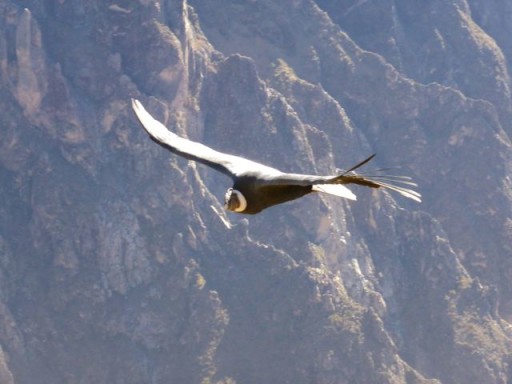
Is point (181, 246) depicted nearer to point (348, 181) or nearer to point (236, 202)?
point (236, 202)

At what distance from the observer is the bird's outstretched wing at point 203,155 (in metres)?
21.7

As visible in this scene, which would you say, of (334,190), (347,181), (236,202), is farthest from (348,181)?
(236,202)

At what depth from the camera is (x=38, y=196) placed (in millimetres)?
147000

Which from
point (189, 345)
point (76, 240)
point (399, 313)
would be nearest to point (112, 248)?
point (76, 240)

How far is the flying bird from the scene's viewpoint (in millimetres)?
18938

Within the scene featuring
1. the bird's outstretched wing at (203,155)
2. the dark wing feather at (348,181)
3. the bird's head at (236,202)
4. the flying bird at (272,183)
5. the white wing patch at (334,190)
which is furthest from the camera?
the bird's outstretched wing at (203,155)

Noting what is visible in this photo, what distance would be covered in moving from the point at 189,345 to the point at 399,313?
1572 inches

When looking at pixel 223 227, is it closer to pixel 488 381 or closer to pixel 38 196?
pixel 38 196

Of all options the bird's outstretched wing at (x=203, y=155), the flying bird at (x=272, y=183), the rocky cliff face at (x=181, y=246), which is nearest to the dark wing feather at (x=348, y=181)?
the flying bird at (x=272, y=183)

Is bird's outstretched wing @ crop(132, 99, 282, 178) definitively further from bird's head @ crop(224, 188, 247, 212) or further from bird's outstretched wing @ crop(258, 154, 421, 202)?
bird's outstretched wing @ crop(258, 154, 421, 202)

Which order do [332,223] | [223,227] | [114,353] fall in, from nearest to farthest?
[114,353] → [223,227] → [332,223]

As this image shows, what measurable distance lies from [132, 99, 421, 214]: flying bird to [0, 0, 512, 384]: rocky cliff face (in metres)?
117

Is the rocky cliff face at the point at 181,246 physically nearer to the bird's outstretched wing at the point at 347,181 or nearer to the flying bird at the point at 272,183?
the flying bird at the point at 272,183

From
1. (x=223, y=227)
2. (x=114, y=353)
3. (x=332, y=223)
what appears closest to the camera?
(x=114, y=353)
